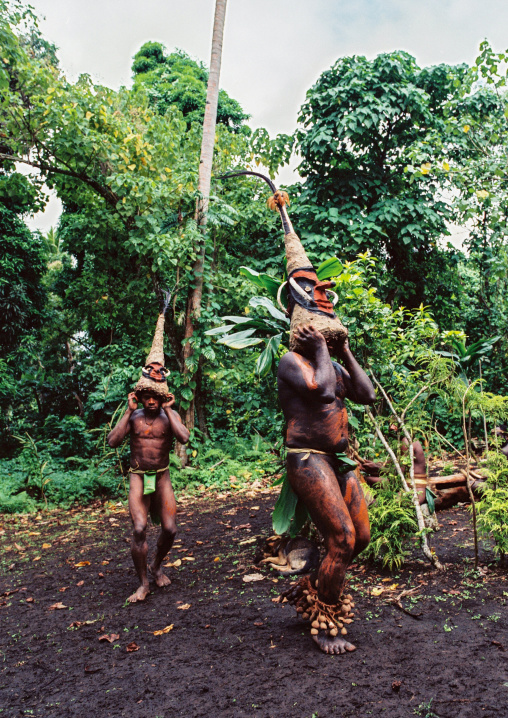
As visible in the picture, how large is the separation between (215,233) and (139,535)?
794 cm

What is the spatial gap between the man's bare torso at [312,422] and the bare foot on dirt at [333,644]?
1072 mm

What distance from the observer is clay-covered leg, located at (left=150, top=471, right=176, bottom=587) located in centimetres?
441

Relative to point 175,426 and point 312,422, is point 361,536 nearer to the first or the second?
point 312,422

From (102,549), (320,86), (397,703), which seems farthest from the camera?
(320,86)

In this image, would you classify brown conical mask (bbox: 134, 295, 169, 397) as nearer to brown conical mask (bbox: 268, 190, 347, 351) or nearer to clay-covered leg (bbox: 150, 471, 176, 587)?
clay-covered leg (bbox: 150, 471, 176, 587)

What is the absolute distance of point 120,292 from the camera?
11312 mm

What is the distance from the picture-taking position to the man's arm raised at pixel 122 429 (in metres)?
4.47

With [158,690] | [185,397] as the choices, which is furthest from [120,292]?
[158,690]

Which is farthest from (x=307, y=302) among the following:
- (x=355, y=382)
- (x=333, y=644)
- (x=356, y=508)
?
(x=333, y=644)

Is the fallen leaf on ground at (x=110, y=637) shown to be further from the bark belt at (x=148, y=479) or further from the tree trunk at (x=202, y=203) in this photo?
the tree trunk at (x=202, y=203)

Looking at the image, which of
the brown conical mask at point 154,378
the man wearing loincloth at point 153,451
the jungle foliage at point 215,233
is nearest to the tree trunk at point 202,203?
the jungle foliage at point 215,233

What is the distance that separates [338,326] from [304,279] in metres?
0.46

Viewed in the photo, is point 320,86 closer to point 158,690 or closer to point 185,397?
point 185,397

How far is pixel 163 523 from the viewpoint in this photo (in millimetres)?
4434
